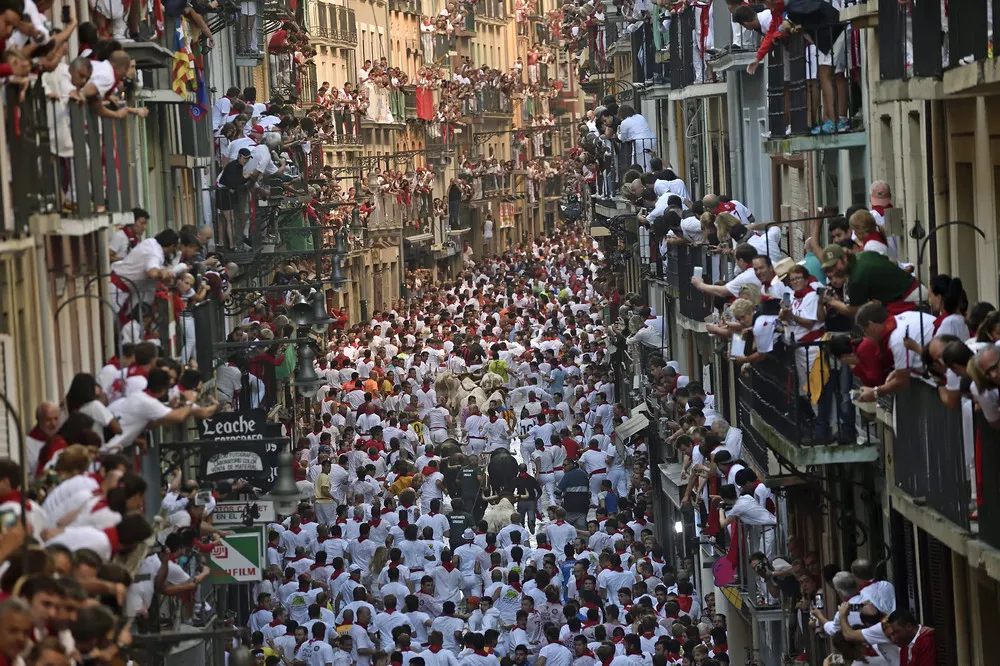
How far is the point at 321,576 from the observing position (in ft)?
93.9

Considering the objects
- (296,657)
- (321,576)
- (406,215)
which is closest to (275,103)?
(321,576)

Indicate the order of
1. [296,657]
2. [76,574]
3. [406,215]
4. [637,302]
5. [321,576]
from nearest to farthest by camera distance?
[76,574] → [296,657] → [321,576] → [637,302] → [406,215]

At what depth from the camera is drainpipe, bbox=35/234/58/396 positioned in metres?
17.8

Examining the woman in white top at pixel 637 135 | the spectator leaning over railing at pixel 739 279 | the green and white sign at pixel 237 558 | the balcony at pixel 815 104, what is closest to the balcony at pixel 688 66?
the woman in white top at pixel 637 135

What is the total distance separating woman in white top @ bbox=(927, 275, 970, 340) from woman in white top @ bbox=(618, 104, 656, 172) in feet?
78.4

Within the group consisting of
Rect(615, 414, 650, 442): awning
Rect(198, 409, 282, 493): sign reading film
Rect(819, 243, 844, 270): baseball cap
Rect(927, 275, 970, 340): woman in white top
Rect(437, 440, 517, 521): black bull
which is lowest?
Rect(437, 440, 517, 521): black bull

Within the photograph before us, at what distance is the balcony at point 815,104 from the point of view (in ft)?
71.5

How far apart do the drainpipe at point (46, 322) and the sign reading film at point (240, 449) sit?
395 cm

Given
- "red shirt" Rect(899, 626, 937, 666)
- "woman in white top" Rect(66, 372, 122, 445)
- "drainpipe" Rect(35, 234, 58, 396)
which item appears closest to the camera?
"woman in white top" Rect(66, 372, 122, 445)

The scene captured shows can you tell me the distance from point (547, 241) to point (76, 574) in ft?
284

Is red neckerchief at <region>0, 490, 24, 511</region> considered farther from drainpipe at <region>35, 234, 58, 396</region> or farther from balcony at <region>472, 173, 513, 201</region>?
balcony at <region>472, 173, 513, 201</region>

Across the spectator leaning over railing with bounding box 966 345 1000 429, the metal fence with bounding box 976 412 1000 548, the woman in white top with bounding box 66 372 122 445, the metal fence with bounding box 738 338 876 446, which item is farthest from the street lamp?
the spectator leaning over railing with bounding box 966 345 1000 429

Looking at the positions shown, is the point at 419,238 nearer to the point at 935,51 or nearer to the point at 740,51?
the point at 740,51

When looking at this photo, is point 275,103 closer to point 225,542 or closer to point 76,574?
point 225,542
